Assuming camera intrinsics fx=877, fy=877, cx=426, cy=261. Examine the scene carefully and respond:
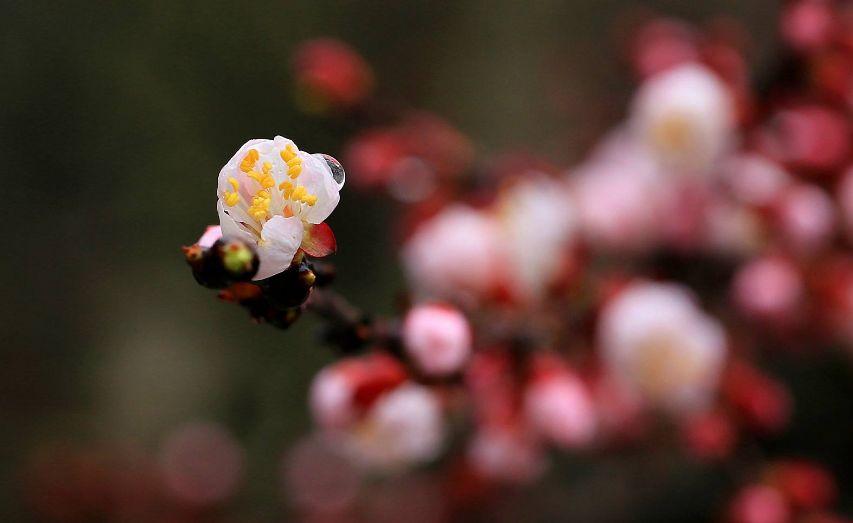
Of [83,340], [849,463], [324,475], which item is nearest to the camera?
[849,463]

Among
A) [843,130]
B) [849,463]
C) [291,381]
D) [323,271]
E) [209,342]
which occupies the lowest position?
[323,271]

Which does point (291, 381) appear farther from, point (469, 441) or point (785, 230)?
point (785, 230)

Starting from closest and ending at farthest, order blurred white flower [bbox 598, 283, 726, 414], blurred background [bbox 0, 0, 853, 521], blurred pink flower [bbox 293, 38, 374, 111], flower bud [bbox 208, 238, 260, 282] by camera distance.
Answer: flower bud [bbox 208, 238, 260, 282]
blurred white flower [bbox 598, 283, 726, 414]
blurred pink flower [bbox 293, 38, 374, 111]
blurred background [bbox 0, 0, 853, 521]

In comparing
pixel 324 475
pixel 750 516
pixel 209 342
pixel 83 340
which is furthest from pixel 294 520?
pixel 750 516

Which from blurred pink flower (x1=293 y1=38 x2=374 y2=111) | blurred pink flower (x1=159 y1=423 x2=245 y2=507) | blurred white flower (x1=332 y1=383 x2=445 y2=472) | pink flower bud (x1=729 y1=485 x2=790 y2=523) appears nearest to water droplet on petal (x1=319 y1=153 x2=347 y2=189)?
blurred white flower (x1=332 y1=383 x2=445 y2=472)

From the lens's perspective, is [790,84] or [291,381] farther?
[291,381]

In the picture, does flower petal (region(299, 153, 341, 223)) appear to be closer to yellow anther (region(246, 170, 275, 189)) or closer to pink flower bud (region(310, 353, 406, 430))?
yellow anther (region(246, 170, 275, 189))

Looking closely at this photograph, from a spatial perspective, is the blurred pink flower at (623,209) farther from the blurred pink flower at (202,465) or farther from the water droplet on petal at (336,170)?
the blurred pink flower at (202,465)
